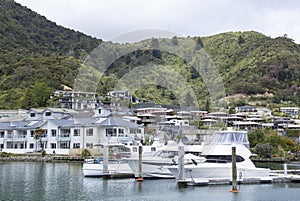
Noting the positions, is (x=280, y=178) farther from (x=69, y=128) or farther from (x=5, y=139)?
(x=5, y=139)

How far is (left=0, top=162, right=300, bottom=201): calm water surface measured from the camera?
77.6ft

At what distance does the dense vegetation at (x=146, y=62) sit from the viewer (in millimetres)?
47875

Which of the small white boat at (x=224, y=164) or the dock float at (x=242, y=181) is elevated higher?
the small white boat at (x=224, y=164)

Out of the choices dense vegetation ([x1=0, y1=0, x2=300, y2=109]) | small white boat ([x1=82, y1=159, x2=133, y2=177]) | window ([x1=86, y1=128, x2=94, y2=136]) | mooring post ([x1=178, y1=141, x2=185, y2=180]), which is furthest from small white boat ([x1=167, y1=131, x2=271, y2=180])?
window ([x1=86, y1=128, x2=94, y2=136])

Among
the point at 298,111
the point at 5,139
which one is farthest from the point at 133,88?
the point at 298,111

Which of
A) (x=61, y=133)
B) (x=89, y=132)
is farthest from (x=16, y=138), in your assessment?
(x=89, y=132)

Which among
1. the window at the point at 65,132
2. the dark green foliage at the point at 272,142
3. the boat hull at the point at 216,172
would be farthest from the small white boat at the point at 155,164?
the window at the point at 65,132

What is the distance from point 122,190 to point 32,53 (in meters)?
104

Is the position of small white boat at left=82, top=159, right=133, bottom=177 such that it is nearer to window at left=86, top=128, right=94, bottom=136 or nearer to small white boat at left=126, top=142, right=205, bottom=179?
small white boat at left=126, top=142, right=205, bottom=179

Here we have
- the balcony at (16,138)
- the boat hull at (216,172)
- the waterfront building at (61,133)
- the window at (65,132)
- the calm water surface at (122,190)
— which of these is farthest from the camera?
the balcony at (16,138)

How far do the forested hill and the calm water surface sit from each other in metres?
47.2

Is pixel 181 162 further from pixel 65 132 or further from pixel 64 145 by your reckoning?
pixel 65 132

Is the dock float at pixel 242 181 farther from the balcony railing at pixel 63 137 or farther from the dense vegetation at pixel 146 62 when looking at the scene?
the balcony railing at pixel 63 137

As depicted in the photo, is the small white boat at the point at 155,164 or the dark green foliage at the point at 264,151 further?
the dark green foliage at the point at 264,151
